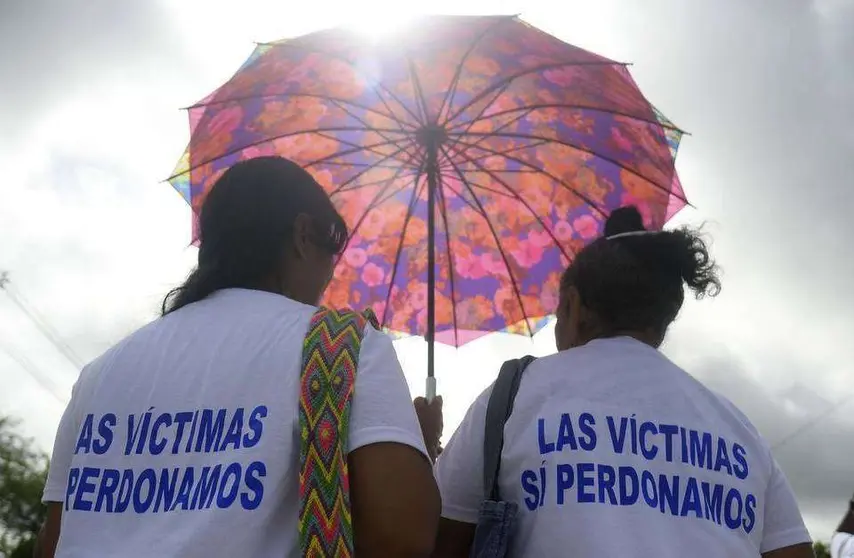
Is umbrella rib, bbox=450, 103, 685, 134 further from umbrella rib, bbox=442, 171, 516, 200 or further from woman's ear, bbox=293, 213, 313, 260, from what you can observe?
woman's ear, bbox=293, 213, 313, 260

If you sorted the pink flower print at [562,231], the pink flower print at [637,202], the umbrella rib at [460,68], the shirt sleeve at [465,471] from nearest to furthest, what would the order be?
1. the shirt sleeve at [465,471]
2. the umbrella rib at [460,68]
3. the pink flower print at [637,202]
4. the pink flower print at [562,231]

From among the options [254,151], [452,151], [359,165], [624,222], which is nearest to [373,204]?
[359,165]

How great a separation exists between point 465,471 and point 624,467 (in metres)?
0.36

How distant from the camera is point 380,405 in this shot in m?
1.36

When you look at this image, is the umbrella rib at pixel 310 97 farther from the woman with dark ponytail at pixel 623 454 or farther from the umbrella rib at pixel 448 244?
the woman with dark ponytail at pixel 623 454

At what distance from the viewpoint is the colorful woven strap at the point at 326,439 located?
127 centimetres

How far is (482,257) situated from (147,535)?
3.16m

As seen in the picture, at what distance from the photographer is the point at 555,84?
145 inches

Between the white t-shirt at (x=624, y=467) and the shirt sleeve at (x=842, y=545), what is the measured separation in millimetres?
2864

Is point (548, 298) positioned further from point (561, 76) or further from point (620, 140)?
point (561, 76)

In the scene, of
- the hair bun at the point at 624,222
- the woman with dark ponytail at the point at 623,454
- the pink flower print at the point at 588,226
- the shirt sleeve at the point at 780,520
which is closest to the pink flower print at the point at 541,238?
the pink flower print at the point at 588,226

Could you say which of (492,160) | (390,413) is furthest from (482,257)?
(390,413)

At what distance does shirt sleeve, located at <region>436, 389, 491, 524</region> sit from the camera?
182 centimetres

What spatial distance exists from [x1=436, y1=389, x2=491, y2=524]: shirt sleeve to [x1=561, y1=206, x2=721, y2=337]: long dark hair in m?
0.40
